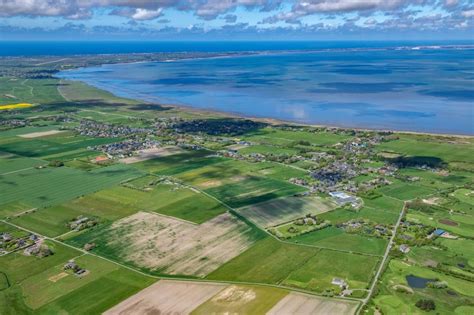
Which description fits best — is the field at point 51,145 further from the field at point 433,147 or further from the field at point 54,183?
the field at point 433,147

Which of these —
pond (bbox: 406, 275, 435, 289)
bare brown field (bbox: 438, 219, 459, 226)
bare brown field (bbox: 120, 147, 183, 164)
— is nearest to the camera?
pond (bbox: 406, 275, 435, 289)

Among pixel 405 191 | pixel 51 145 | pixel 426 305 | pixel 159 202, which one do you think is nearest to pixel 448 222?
pixel 405 191

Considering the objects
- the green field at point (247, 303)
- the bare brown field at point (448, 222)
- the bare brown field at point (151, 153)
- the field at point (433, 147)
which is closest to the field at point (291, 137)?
the field at point (433, 147)

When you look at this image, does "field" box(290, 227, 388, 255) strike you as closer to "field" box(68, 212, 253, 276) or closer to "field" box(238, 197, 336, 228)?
"field" box(238, 197, 336, 228)

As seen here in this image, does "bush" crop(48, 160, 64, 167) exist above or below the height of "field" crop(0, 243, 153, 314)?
above

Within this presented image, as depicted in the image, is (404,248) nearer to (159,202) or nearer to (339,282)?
(339,282)

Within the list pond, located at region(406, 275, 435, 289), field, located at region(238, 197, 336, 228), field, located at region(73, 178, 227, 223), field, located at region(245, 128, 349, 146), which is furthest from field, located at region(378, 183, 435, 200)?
field, located at region(245, 128, 349, 146)
